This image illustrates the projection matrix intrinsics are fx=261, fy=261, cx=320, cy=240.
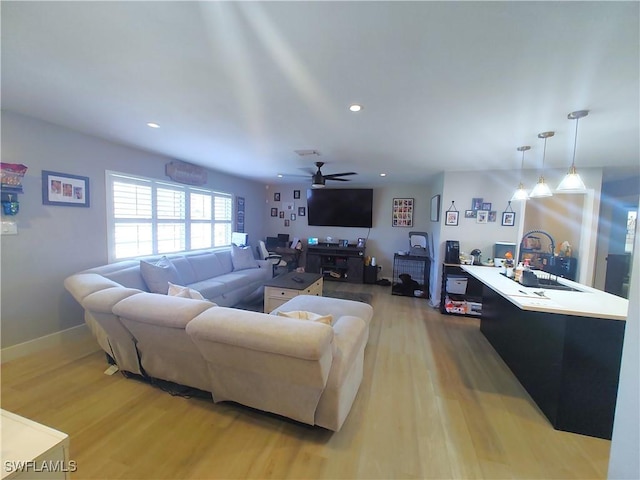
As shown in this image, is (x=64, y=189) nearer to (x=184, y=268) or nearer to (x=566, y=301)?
(x=184, y=268)

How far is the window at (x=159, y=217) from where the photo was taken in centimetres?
343

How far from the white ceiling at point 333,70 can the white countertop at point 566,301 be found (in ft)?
4.80

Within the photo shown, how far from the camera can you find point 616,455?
2.59 feet

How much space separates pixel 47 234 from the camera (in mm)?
2703

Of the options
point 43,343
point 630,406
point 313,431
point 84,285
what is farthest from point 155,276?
point 630,406

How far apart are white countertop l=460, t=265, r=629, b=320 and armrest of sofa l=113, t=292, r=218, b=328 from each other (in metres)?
2.36

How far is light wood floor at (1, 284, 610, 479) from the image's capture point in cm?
154

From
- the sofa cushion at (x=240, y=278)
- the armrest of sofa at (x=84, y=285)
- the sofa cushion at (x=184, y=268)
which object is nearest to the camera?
the armrest of sofa at (x=84, y=285)

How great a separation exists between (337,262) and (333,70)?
16.6 ft

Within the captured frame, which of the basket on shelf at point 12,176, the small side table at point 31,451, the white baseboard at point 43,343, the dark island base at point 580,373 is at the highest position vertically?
the basket on shelf at point 12,176

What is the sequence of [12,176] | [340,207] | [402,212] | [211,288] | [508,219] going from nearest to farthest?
1. [12,176]
2. [211,288]
3. [508,219]
4. [402,212]
5. [340,207]

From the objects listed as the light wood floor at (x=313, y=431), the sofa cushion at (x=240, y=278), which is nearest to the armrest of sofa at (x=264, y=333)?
the light wood floor at (x=313, y=431)

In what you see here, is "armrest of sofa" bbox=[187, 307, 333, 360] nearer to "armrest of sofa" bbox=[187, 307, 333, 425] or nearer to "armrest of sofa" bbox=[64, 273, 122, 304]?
"armrest of sofa" bbox=[187, 307, 333, 425]

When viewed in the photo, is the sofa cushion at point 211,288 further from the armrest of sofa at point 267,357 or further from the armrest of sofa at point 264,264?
the armrest of sofa at point 267,357
